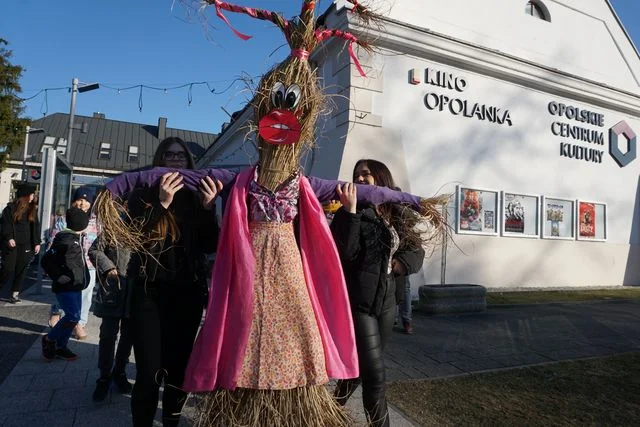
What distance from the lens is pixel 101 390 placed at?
3162 millimetres

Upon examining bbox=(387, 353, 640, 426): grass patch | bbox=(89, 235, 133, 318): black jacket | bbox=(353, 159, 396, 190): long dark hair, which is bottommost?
bbox=(387, 353, 640, 426): grass patch

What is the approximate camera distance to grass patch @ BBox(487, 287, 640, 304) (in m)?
8.11

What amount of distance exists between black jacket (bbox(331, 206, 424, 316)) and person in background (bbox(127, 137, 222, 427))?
70 centimetres

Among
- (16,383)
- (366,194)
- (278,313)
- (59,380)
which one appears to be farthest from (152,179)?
(16,383)

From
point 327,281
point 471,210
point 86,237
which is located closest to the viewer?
point 327,281

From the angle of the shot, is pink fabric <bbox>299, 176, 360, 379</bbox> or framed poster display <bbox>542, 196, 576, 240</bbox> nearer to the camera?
pink fabric <bbox>299, 176, 360, 379</bbox>

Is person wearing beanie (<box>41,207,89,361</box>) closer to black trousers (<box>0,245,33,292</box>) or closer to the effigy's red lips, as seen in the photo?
the effigy's red lips

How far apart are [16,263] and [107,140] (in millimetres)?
29852

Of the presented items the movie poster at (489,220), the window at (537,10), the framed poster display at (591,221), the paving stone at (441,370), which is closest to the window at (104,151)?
the window at (537,10)

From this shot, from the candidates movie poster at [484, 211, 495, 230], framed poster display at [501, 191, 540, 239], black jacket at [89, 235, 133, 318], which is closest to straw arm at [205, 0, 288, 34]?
black jacket at [89, 235, 133, 318]

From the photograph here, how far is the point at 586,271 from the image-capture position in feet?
35.4

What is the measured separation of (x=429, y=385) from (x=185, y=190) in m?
2.69

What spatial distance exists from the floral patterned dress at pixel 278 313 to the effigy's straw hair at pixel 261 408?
0.29ft

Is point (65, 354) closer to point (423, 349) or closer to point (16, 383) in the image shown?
point (16, 383)
